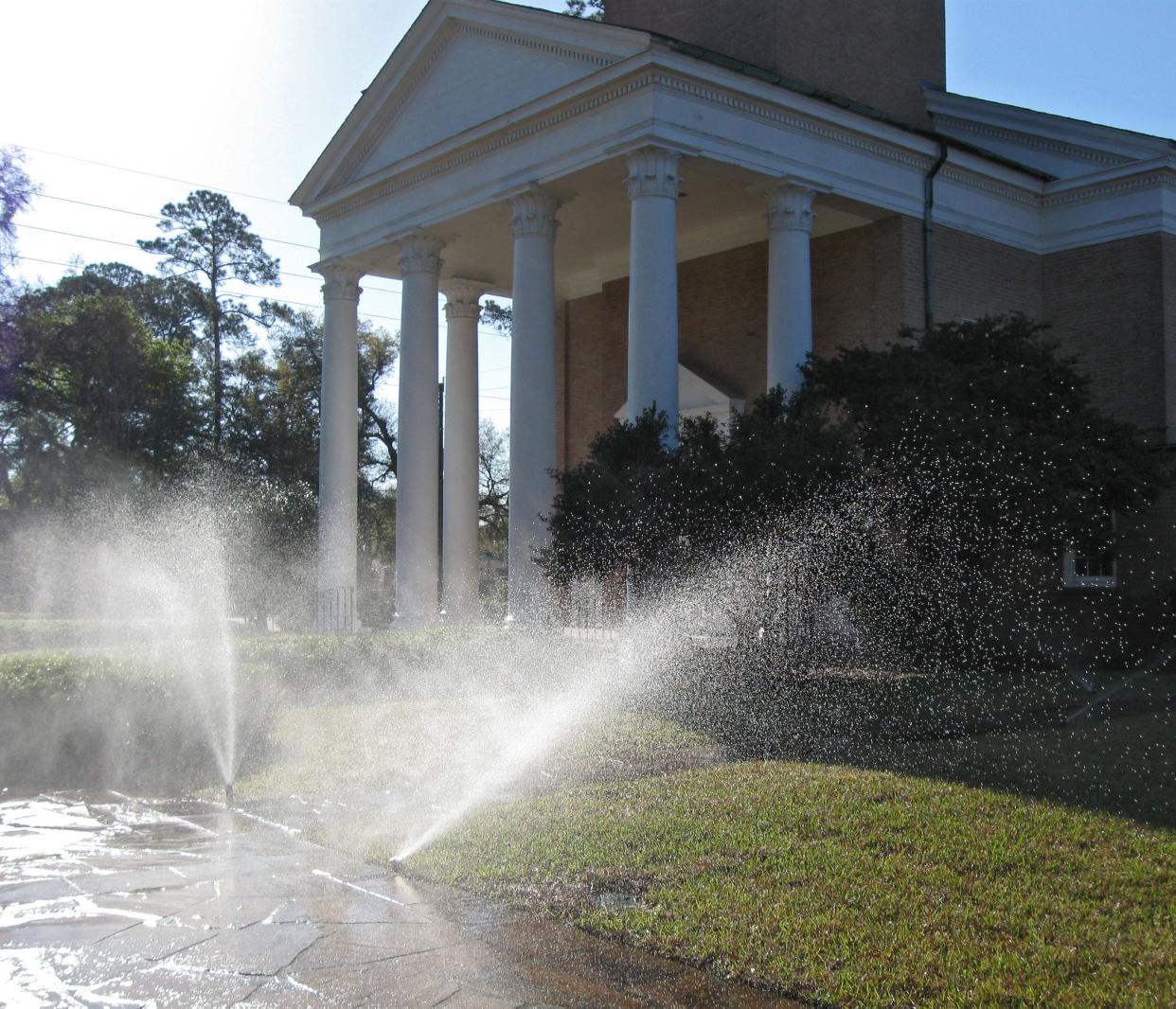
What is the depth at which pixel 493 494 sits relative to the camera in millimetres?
53594

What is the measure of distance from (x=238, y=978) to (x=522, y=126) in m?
20.2

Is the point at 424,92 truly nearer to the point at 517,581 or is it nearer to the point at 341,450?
the point at 341,450

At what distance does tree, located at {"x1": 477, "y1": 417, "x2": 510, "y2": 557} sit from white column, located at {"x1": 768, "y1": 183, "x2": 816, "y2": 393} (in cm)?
3017

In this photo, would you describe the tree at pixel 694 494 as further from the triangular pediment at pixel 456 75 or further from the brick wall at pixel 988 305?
the triangular pediment at pixel 456 75

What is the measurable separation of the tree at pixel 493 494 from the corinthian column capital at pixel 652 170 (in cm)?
3150

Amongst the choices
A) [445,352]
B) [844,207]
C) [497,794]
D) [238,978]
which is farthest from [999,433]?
[445,352]

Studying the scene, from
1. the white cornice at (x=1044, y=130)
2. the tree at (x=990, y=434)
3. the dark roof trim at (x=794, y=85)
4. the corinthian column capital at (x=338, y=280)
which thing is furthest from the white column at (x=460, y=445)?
the white cornice at (x=1044, y=130)

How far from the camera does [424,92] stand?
27.2 metres

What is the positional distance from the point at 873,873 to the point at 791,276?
17.2 metres

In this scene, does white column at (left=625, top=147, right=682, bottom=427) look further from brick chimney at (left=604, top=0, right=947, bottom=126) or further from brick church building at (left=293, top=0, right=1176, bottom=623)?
brick chimney at (left=604, top=0, right=947, bottom=126)

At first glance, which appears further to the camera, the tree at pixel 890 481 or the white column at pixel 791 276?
the white column at pixel 791 276

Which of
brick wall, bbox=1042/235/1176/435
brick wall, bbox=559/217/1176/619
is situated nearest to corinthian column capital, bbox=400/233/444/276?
brick wall, bbox=559/217/1176/619

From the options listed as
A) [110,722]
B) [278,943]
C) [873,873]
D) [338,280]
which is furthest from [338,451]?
[873,873]

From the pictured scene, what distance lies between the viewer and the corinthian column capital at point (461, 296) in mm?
32219
